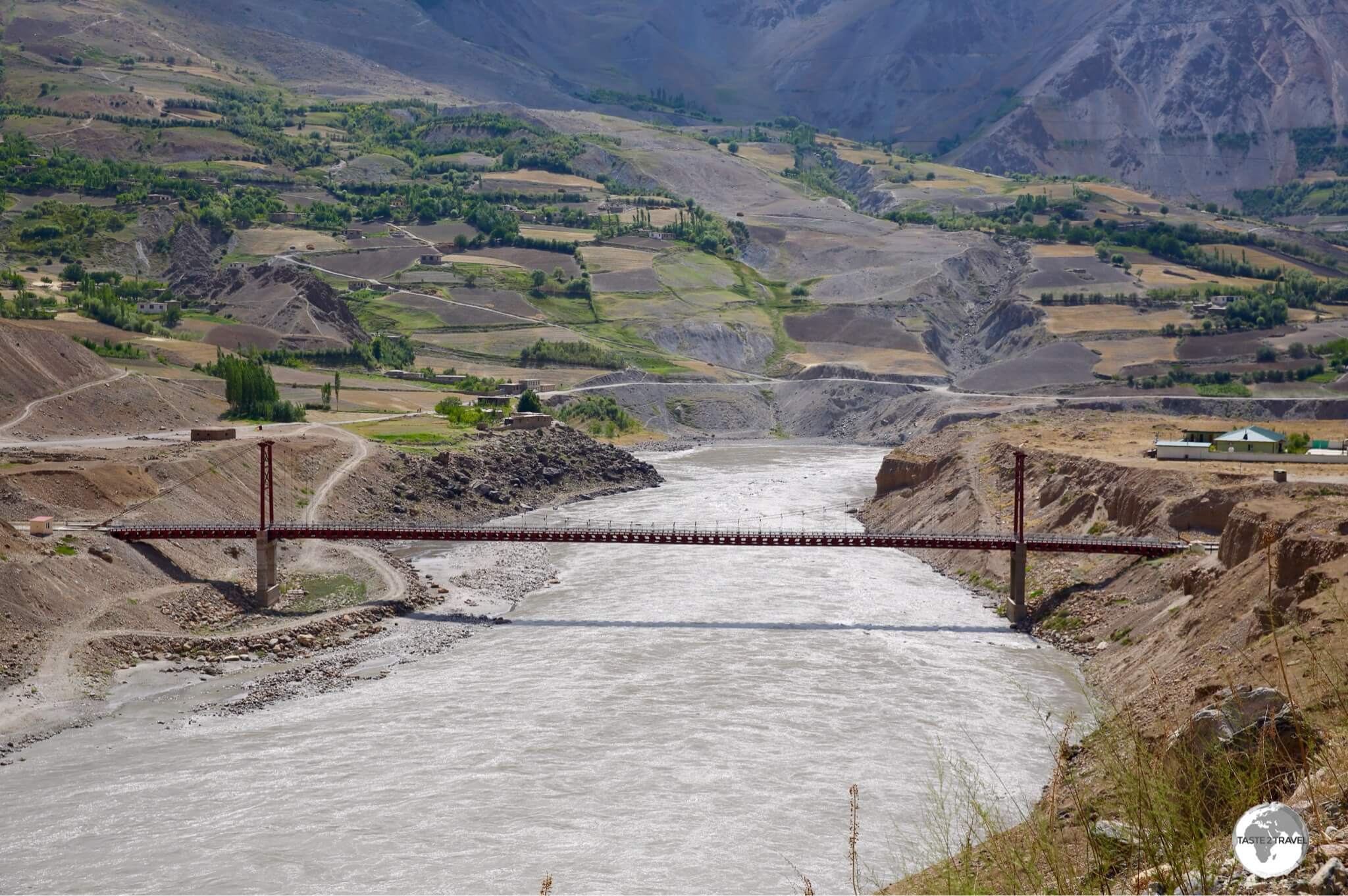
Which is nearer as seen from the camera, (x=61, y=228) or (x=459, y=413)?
(x=459, y=413)

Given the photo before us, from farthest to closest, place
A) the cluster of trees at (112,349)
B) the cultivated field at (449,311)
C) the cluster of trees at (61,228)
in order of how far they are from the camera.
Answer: the cultivated field at (449,311) < the cluster of trees at (61,228) < the cluster of trees at (112,349)

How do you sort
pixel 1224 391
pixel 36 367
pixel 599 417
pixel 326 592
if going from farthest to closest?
pixel 599 417
pixel 1224 391
pixel 36 367
pixel 326 592

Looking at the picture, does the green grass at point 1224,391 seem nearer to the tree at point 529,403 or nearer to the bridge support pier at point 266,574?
the tree at point 529,403

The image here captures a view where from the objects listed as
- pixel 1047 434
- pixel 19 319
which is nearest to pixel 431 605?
pixel 1047 434

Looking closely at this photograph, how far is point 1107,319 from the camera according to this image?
6732 inches

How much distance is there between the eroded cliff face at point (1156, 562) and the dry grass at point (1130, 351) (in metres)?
69.4

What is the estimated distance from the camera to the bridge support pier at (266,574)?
60031 millimetres

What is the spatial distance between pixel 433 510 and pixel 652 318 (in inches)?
3822

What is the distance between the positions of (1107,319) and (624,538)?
12197 centimetres

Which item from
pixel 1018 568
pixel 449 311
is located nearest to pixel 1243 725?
pixel 1018 568

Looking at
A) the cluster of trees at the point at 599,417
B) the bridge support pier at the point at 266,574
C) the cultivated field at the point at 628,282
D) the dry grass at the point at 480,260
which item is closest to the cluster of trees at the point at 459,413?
the cluster of trees at the point at 599,417

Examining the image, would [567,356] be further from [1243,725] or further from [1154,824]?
[1154,824]

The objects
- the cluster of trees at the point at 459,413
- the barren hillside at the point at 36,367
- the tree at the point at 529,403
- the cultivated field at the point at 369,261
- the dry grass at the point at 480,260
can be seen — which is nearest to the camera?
the barren hillside at the point at 36,367

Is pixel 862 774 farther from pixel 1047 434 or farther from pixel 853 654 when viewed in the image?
pixel 1047 434
